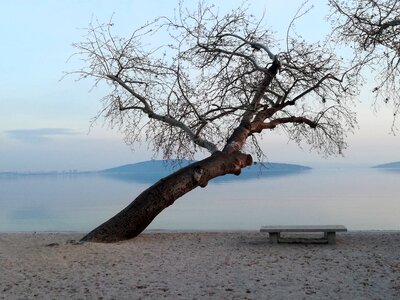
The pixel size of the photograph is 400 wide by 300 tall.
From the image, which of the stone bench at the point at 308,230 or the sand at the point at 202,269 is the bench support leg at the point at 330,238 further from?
the sand at the point at 202,269

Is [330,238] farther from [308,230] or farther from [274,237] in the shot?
[274,237]

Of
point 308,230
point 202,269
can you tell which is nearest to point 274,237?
point 308,230

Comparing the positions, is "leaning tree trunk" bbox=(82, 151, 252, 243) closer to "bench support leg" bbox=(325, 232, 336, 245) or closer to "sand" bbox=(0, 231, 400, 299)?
"sand" bbox=(0, 231, 400, 299)

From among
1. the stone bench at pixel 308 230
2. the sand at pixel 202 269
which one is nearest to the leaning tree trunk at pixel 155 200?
the sand at pixel 202 269

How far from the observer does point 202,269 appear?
8398mm

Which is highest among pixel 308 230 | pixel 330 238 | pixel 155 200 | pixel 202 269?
pixel 155 200

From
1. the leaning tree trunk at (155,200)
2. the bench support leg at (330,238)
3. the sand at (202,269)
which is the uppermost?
the leaning tree trunk at (155,200)

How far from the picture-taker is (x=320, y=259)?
29.9ft

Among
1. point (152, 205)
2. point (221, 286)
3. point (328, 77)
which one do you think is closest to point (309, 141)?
point (328, 77)

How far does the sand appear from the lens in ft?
22.7

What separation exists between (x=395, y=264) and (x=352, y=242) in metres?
2.52

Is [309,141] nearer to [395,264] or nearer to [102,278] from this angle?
[395,264]

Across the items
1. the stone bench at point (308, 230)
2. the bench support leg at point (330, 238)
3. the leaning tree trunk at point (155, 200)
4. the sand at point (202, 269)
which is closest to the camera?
the sand at point (202, 269)

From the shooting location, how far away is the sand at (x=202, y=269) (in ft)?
22.7
